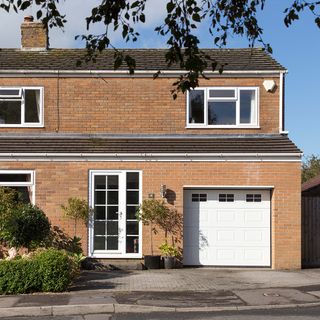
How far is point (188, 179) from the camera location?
17406 mm

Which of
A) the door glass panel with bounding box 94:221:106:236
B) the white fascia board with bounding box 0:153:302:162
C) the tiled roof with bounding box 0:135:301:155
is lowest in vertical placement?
the door glass panel with bounding box 94:221:106:236

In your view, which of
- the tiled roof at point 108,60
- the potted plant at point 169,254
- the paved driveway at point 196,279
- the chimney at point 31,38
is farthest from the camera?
the chimney at point 31,38

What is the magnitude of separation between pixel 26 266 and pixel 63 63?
841 centimetres

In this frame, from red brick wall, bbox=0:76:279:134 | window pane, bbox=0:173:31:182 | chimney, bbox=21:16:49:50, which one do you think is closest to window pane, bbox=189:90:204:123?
red brick wall, bbox=0:76:279:134

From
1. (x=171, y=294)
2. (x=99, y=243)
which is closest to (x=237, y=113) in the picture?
(x=99, y=243)

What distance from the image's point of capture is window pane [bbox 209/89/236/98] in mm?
18516

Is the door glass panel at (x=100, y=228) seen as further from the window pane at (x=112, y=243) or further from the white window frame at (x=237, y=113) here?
the white window frame at (x=237, y=113)

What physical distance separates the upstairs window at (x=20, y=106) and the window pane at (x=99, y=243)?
160 inches

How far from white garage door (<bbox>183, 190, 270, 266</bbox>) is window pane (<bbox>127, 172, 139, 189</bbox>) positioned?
144cm

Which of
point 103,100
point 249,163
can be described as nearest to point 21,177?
point 103,100

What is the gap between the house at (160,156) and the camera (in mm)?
17359

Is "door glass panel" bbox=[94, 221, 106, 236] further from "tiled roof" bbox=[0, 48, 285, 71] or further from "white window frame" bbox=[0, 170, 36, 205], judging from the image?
"tiled roof" bbox=[0, 48, 285, 71]

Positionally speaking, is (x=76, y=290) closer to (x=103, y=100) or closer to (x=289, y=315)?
(x=289, y=315)

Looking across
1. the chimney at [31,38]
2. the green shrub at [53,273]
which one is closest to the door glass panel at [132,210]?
the green shrub at [53,273]
